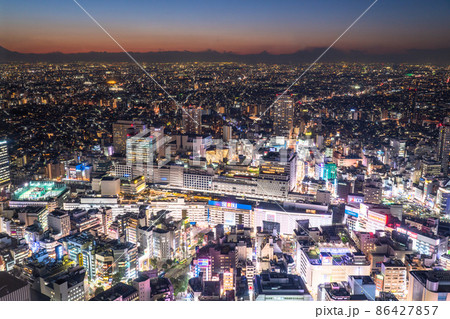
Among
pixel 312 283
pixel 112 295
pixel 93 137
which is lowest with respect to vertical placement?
pixel 312 283

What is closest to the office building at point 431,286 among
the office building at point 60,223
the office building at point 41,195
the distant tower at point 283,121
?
the office building at point 60,223

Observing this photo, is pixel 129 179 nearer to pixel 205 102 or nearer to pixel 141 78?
pixel 205 102

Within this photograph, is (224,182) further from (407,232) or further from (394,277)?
(394,277)

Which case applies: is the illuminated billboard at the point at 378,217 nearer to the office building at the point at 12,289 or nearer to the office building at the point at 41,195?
the office building at the point at 12,289

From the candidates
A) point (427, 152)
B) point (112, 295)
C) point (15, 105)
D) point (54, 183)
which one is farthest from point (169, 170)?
point (427, 152)

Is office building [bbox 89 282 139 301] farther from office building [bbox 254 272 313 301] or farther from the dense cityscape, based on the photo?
office building [bbox 254 272 313 301]
